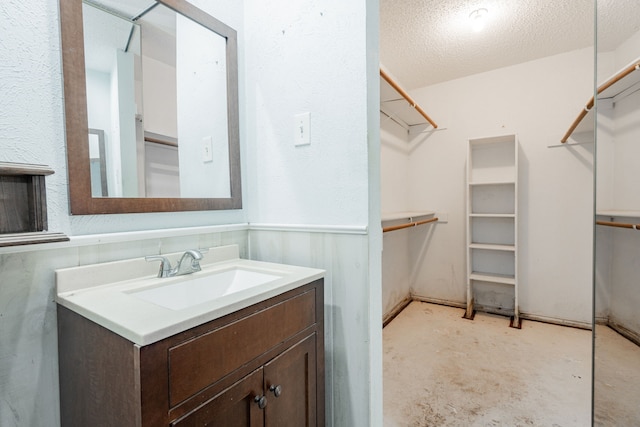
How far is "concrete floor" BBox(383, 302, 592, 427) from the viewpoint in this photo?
1.46 metres

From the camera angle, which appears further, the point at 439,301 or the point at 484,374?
the point at 439,301

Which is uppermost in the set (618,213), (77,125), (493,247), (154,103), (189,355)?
(154,103)

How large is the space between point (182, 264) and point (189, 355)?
0.46m

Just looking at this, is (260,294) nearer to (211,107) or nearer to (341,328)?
(341,328)

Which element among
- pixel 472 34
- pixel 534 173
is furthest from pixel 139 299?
pixel 534 173

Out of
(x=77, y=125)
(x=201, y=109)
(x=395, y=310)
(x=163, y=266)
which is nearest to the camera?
(x=77, y=125)

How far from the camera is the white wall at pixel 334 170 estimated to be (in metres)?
1.01

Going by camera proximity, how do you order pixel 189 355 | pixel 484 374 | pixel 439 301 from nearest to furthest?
pixel 189 355, pixel 484 374, pixel 439 301

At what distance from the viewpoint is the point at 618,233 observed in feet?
3.68

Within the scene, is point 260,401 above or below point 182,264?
below

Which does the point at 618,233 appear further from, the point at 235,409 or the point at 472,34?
the point at 472,34

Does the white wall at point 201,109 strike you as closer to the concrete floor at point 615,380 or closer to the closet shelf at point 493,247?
the concrete floor at point 615,380

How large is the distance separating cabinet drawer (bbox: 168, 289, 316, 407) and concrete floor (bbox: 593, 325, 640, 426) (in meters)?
1.17

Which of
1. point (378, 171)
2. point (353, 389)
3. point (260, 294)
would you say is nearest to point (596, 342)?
point (353, 389)
